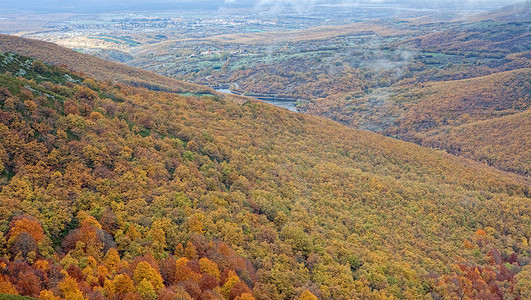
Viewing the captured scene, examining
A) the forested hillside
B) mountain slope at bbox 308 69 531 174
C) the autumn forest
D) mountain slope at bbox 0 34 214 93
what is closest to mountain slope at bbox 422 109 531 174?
mountain slope at bbox 308 69 531 174

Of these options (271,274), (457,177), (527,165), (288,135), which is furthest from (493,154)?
(271,274)

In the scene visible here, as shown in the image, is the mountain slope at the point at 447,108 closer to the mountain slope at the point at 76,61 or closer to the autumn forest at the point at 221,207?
the autumn forest at the point at 221,207

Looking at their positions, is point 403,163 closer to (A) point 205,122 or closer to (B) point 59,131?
(A) point 205,122

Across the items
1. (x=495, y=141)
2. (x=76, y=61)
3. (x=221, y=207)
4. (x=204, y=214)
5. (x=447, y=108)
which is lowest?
(x=495, y=141)

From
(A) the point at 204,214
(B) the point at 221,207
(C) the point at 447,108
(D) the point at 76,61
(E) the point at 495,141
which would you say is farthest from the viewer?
(C) the point at 447,108

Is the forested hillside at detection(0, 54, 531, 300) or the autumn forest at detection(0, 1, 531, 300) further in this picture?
the autumn forest at detection(0, 1, 531, 300)

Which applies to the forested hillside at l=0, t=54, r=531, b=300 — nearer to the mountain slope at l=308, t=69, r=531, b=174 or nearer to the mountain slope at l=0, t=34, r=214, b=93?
the mountain slope at l=0, t=34, r=214, b=93

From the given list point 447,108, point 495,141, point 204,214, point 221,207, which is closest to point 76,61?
point 221,207

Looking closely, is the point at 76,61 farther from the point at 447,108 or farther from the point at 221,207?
the point at 447,108
